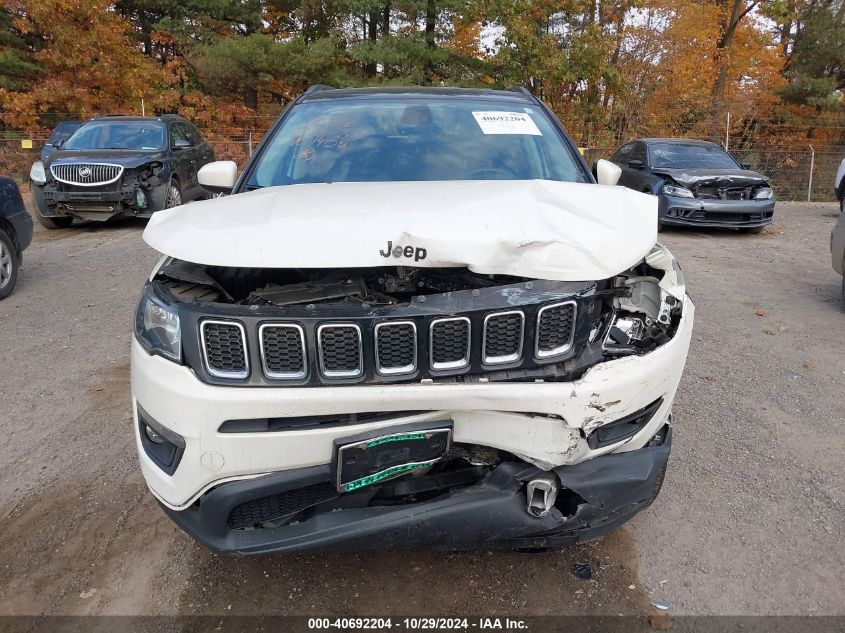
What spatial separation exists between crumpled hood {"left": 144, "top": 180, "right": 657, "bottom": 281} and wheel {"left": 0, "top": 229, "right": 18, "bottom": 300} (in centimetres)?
494

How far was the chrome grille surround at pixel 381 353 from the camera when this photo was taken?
6.19 feet

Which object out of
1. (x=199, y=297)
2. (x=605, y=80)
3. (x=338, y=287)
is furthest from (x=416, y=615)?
(x=605, y=80)

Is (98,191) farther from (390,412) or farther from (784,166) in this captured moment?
(784,166)

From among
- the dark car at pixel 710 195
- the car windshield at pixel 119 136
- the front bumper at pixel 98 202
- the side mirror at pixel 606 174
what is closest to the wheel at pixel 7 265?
the front bumper at pixel 98 202

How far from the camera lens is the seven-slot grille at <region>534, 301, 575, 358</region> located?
1979 mm

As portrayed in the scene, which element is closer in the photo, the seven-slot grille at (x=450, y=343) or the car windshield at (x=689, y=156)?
the seven-slot grille at (x=450, y=343)

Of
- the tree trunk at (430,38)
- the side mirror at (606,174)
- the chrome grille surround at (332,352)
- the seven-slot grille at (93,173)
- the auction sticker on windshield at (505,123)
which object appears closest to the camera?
the chrome grille surround at (332,352)

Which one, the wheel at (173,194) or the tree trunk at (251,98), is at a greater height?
the tree trunk at (251,98)

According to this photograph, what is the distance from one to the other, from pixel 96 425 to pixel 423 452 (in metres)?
2.58

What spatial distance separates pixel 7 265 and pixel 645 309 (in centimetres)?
644

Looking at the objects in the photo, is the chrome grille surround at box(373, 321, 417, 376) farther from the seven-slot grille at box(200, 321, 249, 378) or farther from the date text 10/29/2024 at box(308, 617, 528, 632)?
the date text 10/29/2024 at box(308, 617, 528, 632)

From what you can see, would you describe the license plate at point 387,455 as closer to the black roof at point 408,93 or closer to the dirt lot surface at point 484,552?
the dirt lot surface at point 484,552

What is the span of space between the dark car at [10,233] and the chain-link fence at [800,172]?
15.5 meters

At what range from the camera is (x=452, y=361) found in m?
1.95
